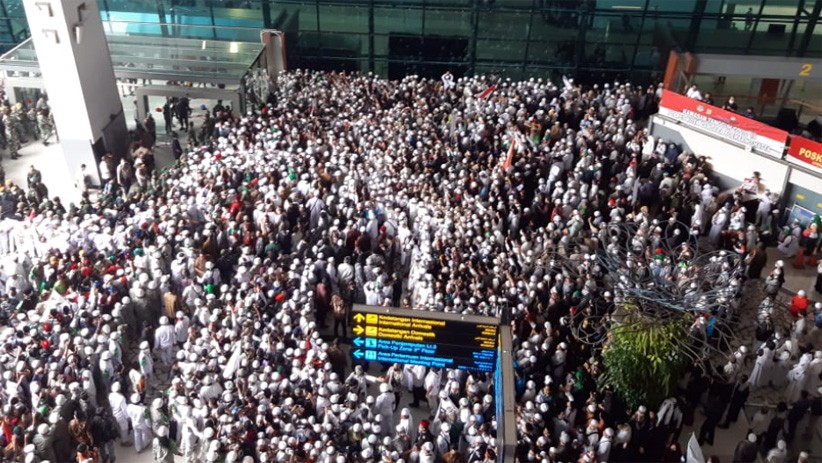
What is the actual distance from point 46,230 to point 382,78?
43.8 feet

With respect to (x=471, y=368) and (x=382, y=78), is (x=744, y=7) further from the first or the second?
(x=471, y=368)

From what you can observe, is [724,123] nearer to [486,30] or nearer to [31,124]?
[486,30]

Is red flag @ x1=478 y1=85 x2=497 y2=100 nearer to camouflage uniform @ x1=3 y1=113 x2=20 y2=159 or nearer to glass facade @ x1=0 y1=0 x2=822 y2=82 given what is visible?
glass facade @ x1=0 y1=0 x2=822 y2=82

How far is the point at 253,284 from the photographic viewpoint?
1436 cm

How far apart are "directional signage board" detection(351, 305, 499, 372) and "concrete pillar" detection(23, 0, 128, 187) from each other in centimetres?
1207

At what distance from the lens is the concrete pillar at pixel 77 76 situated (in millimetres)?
19031

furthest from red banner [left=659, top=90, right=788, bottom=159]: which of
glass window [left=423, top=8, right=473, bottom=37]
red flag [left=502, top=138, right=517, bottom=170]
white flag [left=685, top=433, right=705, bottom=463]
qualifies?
white flag [left=685, top=433, right=705, bottom=463]

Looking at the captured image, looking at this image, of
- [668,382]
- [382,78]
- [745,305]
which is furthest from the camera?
[382,78]

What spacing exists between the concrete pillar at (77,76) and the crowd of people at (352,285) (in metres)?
2.24

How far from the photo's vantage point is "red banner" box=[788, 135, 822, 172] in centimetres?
1794

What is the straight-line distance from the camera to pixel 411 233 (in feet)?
54.3

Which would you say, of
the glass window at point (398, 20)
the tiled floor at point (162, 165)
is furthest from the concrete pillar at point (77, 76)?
the glass window at point (398, 20)

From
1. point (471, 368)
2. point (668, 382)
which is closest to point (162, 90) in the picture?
point (471, 368)

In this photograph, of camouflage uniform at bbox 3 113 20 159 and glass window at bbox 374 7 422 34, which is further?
glass window at bbox 374 7 422 34
